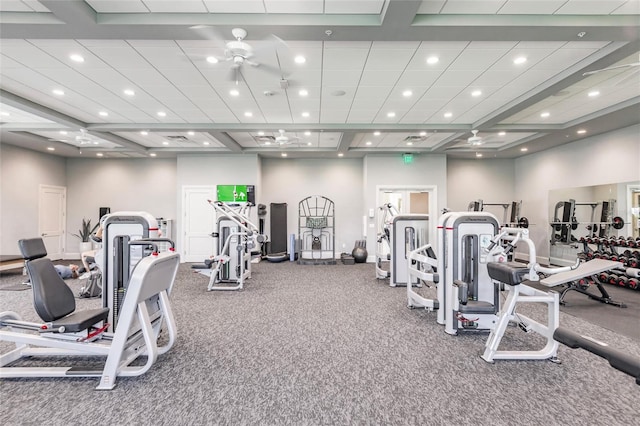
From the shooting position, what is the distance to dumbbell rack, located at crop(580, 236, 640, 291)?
5293mm

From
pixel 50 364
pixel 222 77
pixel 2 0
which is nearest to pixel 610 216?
pixel 222 77

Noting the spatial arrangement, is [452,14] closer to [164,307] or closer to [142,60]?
[142,60]

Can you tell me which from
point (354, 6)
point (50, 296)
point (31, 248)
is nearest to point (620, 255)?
point (354, 6)

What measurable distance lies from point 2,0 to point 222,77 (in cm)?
215

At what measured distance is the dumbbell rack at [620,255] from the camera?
17.4 feet

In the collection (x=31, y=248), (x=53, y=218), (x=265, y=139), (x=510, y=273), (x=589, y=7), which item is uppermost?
(x=589, y=7)

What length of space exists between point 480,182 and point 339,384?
9203 millimetres

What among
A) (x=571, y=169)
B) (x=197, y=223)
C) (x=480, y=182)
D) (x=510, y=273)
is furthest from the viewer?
(x=480, y=182)

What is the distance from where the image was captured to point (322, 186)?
379 inches

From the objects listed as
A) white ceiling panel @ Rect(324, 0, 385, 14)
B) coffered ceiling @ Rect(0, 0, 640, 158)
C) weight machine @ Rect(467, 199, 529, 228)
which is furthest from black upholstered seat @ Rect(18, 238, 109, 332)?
weight machine @ Rect(467, 199, 529, 228)

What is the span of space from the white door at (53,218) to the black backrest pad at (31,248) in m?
7.90

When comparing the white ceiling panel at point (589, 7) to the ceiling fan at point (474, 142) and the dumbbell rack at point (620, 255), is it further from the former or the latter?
the dumbbell rack at point (620, 255)

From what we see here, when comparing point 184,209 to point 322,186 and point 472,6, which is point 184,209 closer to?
point 322,186

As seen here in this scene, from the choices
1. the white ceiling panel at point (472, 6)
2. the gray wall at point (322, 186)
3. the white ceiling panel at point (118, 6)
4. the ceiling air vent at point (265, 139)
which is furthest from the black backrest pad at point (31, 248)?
the gray wall at point (322, 186)
